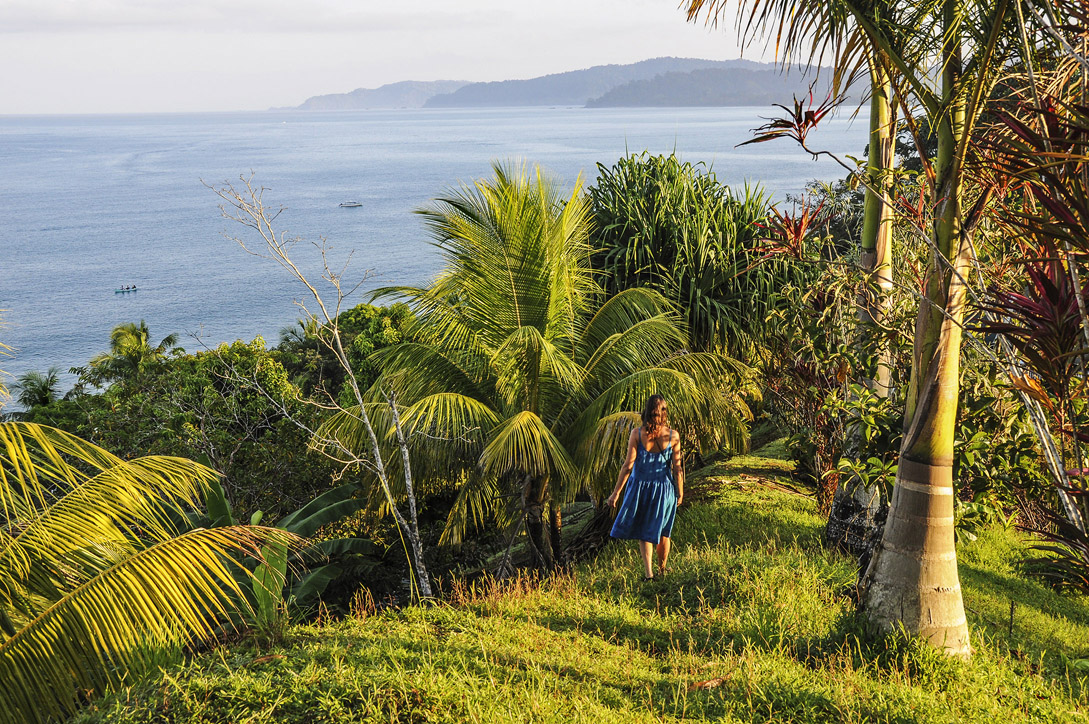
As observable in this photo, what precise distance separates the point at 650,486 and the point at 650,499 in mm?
105

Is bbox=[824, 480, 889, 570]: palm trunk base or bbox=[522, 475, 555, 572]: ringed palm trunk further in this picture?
bbox=[522, 475, 555, 572]: ringed palm trunk

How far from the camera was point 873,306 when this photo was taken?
6852mm

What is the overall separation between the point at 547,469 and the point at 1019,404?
13.3 feet

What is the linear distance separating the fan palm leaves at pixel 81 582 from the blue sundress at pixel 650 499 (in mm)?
3238

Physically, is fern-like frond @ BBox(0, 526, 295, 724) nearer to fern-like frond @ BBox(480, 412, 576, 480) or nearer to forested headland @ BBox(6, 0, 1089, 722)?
forested headland @ BBox(6, 0, 1089, 722)

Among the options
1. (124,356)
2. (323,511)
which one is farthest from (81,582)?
(124,356)

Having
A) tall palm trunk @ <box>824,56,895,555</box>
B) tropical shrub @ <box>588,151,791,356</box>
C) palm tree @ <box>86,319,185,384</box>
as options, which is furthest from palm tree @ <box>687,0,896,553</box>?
palm tree @ <box>86,319,185,384</box>

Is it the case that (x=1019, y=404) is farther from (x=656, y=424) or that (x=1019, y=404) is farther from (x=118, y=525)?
(x=118, y=525)

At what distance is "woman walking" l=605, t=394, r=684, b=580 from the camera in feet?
21.1

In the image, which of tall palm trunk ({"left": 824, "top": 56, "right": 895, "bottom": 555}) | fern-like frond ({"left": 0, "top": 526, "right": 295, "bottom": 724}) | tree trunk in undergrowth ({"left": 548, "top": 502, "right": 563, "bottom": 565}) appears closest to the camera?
fern-like frond ({"left": 0, "top": 526, "right": 295, "bottom": 724})

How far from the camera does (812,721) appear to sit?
3984 millimetres

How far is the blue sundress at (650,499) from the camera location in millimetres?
6434

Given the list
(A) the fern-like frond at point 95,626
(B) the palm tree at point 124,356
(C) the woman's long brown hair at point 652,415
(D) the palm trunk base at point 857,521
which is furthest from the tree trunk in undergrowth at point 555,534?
(B) the palm tree at point 124,356

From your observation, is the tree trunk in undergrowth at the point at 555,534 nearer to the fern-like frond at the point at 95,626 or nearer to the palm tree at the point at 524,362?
the palm tree at the point at 524,362
